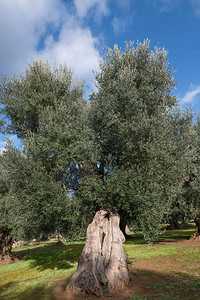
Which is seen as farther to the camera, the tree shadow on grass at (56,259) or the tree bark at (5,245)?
the tree bark at (5,245)

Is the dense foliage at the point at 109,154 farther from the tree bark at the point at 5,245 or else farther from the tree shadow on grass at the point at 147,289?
the tree bark at the point at 5,245

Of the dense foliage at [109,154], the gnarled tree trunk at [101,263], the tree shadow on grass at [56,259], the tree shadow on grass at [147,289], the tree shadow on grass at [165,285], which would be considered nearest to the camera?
the tree shadow on grass at [165,285]

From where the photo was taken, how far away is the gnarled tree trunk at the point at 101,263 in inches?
519

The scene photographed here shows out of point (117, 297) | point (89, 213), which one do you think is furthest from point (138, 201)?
point (117, 297)

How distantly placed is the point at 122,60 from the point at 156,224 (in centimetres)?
1514

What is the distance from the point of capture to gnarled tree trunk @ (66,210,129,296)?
13180 millimetres

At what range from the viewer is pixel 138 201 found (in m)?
13.9

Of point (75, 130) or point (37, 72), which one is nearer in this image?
point (75, 130)

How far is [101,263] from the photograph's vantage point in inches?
562

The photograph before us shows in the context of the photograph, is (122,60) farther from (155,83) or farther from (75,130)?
(75,130)

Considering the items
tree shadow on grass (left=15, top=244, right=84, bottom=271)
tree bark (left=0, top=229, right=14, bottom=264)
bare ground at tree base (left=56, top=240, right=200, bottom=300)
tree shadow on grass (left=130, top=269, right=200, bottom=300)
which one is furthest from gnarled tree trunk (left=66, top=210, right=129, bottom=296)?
tree bark (left=0, top=229, right=14, bottom=264)

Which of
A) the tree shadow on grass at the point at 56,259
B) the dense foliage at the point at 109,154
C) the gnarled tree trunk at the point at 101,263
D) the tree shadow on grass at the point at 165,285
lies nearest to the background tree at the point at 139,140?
the dense foliage at the point at 109,154

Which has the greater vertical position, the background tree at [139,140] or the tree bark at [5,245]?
the background tree at [139,140]

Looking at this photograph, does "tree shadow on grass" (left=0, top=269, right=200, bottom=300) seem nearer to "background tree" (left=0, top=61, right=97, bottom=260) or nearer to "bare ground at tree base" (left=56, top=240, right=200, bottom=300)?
"bare ground at tree base" (left=56, top=240, right=200, bottom=300)
